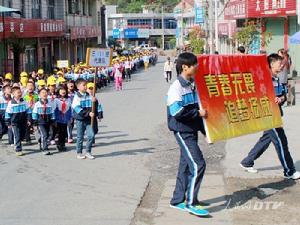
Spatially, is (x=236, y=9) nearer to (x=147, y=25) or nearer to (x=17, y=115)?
(x=17, y=115)

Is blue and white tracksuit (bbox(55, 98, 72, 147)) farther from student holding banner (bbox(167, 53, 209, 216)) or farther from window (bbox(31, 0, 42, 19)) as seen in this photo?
window (bbox(31, 0, 42, 19))

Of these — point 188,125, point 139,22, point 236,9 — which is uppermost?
point 139,22

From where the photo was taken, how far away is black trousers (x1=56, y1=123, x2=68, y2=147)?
39.8 ft

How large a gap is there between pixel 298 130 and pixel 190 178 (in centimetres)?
678

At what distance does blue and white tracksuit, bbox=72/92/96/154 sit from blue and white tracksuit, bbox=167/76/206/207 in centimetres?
419

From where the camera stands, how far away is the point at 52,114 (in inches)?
480

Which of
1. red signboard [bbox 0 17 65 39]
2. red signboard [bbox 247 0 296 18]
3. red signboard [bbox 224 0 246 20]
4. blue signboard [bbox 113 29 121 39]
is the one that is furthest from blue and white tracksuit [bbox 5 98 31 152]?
blue signboard [bbox 113 29 121 39]

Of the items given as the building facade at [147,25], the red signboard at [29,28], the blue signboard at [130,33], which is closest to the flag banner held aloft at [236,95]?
the red signboard at [29,28]

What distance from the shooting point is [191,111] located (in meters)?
6.89

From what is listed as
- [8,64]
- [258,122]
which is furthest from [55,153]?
[8,64]

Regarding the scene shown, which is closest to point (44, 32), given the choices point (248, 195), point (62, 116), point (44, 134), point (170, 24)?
point (62, 116)

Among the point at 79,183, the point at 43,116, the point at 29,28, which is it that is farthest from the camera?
the point at 29,28

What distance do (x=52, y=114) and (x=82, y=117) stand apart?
127 centimetres

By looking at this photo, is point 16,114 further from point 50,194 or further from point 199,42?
point 199,42
